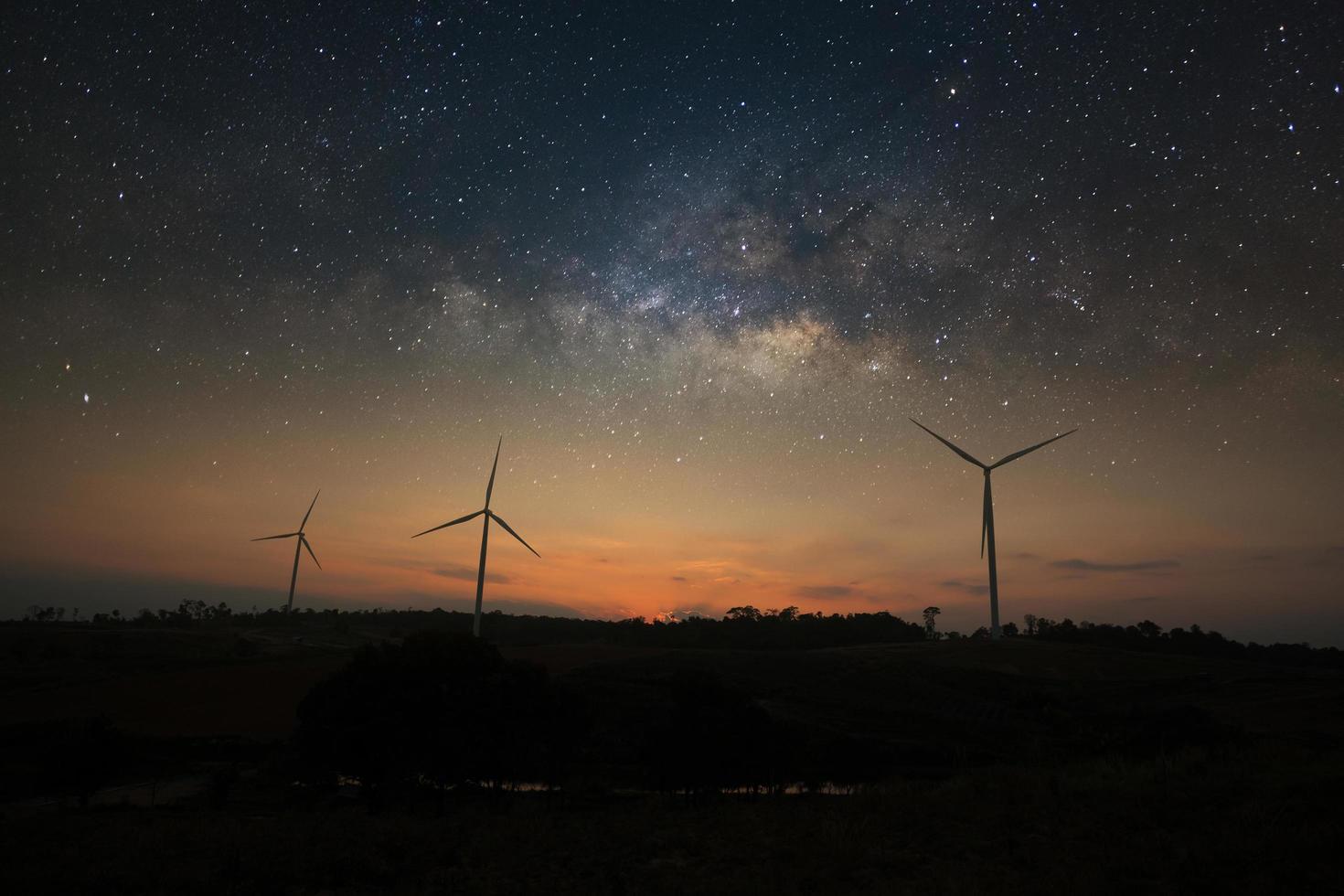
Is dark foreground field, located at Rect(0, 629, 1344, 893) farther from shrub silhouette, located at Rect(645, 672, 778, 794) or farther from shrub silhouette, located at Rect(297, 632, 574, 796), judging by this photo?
shrub silhouette, located at Rect(297, 632, 574, 796)

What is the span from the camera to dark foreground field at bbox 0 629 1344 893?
16.6m

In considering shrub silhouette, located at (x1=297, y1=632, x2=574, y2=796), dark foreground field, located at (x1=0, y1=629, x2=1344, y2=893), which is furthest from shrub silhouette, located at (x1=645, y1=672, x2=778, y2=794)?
shrub silhouette, located at (x1=297, y1=632, x2=574, y2=796)

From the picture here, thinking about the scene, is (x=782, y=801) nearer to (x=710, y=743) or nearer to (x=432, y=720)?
(x=710, y=743)

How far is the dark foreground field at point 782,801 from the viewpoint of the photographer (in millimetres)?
16578

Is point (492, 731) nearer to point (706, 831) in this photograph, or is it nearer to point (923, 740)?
point (706, 831)

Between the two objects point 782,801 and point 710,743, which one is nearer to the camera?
point 782,801

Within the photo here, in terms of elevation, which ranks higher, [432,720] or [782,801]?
[432,720]

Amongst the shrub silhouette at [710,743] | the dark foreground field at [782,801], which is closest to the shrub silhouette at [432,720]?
the dark foreground field at [782,801]

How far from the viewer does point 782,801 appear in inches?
1211

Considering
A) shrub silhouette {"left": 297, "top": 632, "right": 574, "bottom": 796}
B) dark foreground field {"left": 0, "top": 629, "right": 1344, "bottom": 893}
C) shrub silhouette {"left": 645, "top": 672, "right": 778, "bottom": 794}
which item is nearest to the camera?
dark foreground field {"left": 0, "top": 629, "right": 1344, "bottom": 893}

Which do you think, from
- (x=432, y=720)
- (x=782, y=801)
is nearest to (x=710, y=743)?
(x=782, y=801)

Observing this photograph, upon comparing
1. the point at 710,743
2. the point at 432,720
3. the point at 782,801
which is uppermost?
the point at 432,720

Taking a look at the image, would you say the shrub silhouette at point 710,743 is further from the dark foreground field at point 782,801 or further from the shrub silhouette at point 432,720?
the shrub silhouette at point 432,720

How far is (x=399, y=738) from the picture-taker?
33.4 meters
